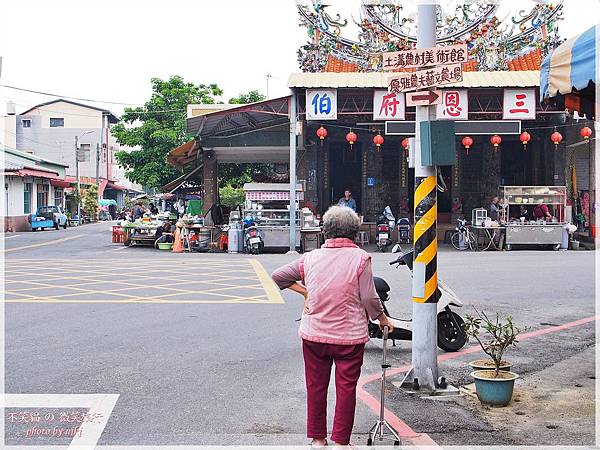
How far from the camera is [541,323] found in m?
10.3

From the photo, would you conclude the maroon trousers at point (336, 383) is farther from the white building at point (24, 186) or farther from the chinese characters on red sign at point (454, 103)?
the white building at point (24, 186)

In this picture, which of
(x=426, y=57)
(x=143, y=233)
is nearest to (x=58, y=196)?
(x=143, y=233)

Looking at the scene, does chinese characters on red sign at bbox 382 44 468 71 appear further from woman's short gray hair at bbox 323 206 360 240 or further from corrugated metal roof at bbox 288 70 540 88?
corrugated metal roof at bbox 288 70 540 88

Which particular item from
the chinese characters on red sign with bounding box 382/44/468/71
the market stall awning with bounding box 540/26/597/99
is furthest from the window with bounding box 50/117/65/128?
the market stall awning with bounding box 540/26/597/99

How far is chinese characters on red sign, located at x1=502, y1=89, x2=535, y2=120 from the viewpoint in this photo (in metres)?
21.8

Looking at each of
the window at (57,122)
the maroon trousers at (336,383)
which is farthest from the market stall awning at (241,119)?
the window at (57,122)

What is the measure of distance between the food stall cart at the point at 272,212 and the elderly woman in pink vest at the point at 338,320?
17949mm

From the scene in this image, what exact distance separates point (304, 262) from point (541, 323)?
6.35 m

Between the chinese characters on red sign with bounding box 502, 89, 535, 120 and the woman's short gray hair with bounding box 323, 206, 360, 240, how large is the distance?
18.2 m

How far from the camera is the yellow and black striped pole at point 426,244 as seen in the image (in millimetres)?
6637

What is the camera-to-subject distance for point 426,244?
6.67m

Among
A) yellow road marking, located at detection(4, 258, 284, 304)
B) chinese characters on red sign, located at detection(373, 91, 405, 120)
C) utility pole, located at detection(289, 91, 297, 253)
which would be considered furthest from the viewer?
utility pole, located at detection(289, 91, 297, 253)

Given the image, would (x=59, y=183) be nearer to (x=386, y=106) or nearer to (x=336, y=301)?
(x=386, y=106)

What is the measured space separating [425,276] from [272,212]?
55.1 ft
